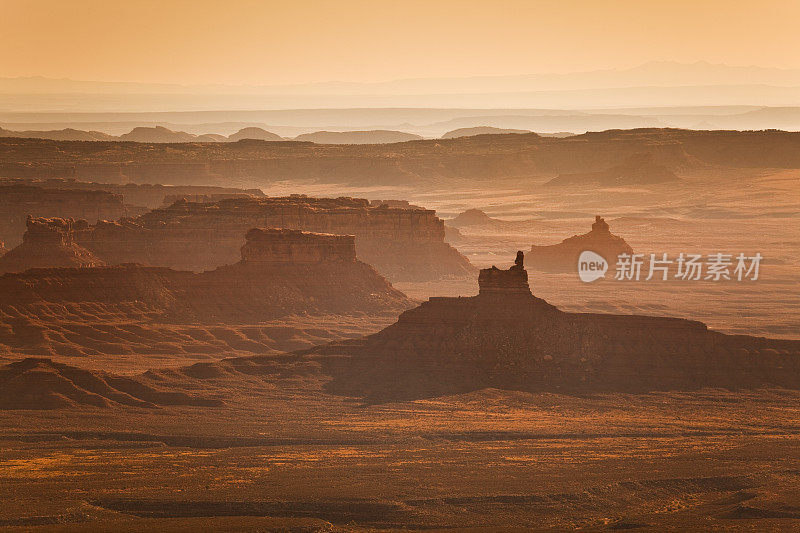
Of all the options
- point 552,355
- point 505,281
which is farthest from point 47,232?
point 552,355

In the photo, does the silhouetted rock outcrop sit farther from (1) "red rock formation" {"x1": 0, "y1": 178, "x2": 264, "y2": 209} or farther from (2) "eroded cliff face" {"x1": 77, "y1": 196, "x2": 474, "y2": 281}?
(2) "eroded cliff face" {"x1": 77, "y1": 196, "x2": 474, "y2": 281}

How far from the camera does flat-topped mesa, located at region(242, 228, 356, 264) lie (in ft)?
336

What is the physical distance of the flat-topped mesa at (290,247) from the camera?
102 meters

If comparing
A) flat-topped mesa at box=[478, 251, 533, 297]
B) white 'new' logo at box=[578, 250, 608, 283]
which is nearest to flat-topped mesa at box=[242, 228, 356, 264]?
flat-topped mesa at box=[478, 251, 533, 297]

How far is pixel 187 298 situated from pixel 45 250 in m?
18.0

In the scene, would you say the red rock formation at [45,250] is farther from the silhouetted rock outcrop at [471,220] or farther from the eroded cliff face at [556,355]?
the silhouetted rock outcrop at [471,220]

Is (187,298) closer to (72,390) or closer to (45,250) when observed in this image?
(45,250)

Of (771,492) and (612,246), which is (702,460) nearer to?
(771,492)

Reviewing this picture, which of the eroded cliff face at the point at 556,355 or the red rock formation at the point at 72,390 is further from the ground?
the eroded cliff face at the point at 556,355

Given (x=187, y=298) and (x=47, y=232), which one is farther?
(x=47, y=232)

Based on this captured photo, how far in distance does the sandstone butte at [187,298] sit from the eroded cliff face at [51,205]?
42.5 meters

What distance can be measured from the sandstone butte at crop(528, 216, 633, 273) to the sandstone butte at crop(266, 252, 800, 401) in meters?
69.6

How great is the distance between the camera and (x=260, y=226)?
391ft

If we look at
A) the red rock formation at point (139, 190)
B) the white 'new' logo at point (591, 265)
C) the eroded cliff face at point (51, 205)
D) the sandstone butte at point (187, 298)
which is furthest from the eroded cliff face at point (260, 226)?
the red rock formation at point (139, 190)
